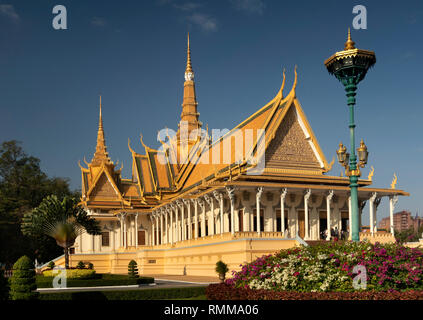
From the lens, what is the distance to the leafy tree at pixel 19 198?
51.6m

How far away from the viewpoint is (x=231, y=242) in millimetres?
29484

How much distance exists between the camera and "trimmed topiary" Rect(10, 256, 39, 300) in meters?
16.6

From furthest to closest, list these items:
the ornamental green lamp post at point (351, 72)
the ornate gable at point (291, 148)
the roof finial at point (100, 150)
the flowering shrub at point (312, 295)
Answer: the roof finial at point (100, 150), the ornate gable at point (291, 148), the ornamental green lamp post at point (351, 72), the flowering shrub at point (312, 295)

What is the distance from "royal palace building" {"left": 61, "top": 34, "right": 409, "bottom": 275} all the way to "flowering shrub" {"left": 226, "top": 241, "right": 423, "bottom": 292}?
13.6 m

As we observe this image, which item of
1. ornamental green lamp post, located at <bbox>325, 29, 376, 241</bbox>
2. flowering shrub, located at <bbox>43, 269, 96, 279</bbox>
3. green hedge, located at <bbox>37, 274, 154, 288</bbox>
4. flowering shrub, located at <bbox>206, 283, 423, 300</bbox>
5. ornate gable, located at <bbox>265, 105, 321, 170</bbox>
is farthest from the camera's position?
ornate gable, located at <bbox>265, 105, 321, 170</bbox>

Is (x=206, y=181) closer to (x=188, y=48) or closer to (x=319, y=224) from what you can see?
(x=319, y=224)

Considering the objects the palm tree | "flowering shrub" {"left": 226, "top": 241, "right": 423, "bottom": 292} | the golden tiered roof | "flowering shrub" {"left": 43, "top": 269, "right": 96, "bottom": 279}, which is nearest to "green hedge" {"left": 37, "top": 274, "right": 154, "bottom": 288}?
"flowering shrub" {"left": 43, "top": 269, "right": 96, "bottom": 279}

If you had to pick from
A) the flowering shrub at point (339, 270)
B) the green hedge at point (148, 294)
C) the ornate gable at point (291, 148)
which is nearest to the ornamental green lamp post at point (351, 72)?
the flowering shrub at point (339, 270)

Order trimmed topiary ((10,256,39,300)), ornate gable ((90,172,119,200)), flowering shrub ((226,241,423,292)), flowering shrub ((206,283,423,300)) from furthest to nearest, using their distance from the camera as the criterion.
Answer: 1. ornate gable ((90,172,119,200))
2. trimmed topiary ((10,256,39,300))
3. flowering shrub ((226,241,423,292))
4. flowering shrub ((206,283,423,300))

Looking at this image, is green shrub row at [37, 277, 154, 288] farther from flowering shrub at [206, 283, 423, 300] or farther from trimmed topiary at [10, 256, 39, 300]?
flowering shrub at [206, 283, 423, 300]

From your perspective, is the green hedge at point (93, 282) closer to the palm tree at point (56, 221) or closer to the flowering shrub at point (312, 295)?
the palm tree at point (56, 221)

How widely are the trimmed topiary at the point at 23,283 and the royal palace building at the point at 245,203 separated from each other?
12.8 meters
